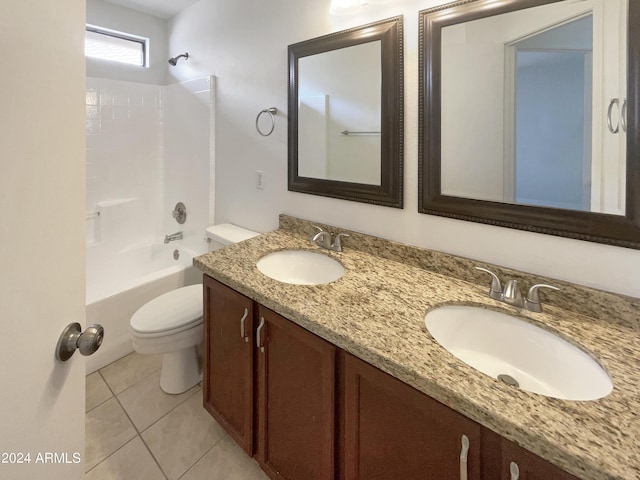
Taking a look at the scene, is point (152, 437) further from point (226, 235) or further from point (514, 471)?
point (514, 471)

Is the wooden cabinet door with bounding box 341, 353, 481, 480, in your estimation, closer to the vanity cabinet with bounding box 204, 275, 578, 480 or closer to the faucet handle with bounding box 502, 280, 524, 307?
the vanity cabinet with bounding box 204, 275, 578, 480

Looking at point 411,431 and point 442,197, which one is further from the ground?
point 442,197

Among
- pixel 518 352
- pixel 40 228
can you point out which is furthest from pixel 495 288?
pixel 40 228

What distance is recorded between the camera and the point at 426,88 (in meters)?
1.27

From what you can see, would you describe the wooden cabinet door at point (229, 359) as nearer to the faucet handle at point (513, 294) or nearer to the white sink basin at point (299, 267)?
the white sink basin at point (299, 267)

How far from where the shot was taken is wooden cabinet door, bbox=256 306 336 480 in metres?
1.00

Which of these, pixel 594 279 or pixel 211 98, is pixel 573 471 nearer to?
pixel 594 279

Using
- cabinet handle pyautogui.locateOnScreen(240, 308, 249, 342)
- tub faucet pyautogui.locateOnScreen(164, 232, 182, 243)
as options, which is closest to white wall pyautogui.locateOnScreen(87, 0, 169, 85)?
tub faucet pyautogui.locateOnScreen(164, 232, 182, 243)

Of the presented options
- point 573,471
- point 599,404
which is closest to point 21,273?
point 573,471

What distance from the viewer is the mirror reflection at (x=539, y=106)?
37.1 inches

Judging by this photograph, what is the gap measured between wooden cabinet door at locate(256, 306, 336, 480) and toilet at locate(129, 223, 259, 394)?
0.67 metres

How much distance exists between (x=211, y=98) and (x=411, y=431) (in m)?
2.28

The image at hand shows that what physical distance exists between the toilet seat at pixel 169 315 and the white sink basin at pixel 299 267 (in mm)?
573

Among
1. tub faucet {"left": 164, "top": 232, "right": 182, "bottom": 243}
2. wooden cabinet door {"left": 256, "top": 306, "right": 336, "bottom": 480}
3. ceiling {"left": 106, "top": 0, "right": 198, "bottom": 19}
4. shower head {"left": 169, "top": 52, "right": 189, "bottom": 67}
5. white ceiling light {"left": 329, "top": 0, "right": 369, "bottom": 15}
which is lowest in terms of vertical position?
wooden cabinet door {"left": 256, "top": 306, "right": 336, "bottom": 480}
